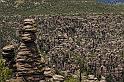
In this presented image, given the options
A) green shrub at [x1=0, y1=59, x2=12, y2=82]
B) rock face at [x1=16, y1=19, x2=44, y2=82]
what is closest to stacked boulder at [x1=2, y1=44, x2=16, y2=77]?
green shrub at [x1=0, y1=59, x2=12, y2=82]

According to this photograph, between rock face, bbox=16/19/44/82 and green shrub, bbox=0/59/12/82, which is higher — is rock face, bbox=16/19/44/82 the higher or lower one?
the higher one

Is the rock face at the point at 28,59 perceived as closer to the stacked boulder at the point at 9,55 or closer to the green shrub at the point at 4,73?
the stacked boulder at the point at 9,55

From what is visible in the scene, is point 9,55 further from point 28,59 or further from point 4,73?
point 4,73

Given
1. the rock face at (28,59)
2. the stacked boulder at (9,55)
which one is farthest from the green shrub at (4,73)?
the rock face at (28,59)

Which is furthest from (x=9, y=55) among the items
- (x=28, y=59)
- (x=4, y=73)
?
(x=4, y=73)

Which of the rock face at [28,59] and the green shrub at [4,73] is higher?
the rock face at [28,59]

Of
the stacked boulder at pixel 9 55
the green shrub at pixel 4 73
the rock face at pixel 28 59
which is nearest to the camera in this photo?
the rock face at pixel 28 59

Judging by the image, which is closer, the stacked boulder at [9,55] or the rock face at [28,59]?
the rock face at [28,59]

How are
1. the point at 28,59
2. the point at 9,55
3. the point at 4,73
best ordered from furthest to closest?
the point at 4,73
the point at 9,55
the point at 28,59

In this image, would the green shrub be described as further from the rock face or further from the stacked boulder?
the rock face
